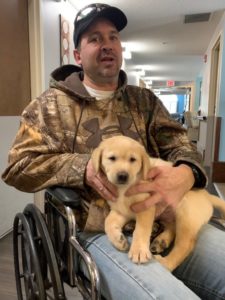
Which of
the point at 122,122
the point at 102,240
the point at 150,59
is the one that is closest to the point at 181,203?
the point at 102,240

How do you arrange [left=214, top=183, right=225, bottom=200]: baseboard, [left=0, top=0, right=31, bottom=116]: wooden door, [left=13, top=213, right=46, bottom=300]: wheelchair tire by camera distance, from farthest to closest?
1. [left=214, top=183, right=225, bottom=200]: baseboard
2. [left=0, top=0, right=31, bottom=116]: wooden door
3. [left=13, top=213, right=46, bottom=300]: wheelchair tire

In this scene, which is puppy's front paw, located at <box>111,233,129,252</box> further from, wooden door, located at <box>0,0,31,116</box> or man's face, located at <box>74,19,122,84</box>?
wooden door, located at <box>0,0,31,116</box>

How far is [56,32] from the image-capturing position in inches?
111

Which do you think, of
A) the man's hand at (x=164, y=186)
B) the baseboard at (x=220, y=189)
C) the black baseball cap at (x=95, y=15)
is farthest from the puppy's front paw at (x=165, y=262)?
the baseboard at (x=220, y=189)

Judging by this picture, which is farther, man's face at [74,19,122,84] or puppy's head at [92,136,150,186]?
man's face at [74,19,122,84]

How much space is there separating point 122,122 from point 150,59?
734cm

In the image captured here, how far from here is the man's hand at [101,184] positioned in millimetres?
918

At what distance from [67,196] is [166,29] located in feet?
15.5

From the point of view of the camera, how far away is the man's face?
1.17m

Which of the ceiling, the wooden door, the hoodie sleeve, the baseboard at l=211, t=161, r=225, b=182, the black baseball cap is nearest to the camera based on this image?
the hoodie sleeve

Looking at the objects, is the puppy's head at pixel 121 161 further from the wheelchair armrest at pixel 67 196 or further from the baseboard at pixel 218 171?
the baseboard at pixel 218 171

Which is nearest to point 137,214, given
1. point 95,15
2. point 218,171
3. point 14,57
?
point 95,15

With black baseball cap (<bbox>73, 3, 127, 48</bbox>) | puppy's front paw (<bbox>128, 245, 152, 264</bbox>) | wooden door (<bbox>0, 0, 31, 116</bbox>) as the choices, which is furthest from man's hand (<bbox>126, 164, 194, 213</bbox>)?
wooden door (<bbox>0, 0, 31, 116</bbox>)

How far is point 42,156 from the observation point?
39.6 inches
